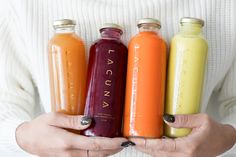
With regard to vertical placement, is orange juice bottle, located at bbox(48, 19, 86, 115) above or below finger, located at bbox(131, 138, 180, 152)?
above

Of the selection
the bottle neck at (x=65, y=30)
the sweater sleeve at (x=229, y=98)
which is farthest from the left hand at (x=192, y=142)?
the bottle neck at (x=65, y=30)

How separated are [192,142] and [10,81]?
379 millimetres

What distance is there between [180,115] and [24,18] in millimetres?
348

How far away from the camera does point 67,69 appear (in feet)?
2.46

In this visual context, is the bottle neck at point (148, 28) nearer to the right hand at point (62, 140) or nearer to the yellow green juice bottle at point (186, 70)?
the yellow green juice bottle at point (186, 70)

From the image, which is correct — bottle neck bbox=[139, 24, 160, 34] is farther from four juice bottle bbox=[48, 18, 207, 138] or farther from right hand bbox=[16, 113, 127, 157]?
right hand bbox=[16, 113, 127, 157]

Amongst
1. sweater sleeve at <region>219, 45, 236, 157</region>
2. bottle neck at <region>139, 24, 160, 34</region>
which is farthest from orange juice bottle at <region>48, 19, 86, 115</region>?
sweater sleeve at <region>219, 45, 236, 157</region>

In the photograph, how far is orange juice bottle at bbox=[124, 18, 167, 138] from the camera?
0.73 meters

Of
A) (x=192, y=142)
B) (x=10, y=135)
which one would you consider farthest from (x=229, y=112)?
(x=10, y=135)

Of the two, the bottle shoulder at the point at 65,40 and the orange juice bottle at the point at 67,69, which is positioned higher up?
the bottle shoulder at the point at 65,40

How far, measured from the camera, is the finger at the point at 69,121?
72cm

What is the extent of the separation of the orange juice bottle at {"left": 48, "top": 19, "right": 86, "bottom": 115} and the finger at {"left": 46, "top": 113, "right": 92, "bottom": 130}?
0.8 inches

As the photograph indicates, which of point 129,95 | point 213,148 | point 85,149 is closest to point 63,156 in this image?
point 85,149

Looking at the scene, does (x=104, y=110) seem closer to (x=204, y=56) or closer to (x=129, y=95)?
(x=129, y=95)
